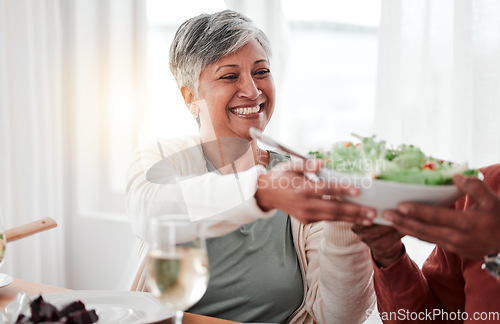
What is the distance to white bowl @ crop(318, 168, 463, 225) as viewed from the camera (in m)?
0.74

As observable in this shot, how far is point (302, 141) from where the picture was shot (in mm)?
2465

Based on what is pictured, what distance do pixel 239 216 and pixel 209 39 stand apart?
2.08ft

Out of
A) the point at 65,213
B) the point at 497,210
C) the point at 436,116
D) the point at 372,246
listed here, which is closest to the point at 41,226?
the point at 372,246

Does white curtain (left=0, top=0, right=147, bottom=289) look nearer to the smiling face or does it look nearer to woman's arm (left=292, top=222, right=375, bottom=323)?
the smiling face

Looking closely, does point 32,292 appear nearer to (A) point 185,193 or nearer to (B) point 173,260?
(A) point 185,193

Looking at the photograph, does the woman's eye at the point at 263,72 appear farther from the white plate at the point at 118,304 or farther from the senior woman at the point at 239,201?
the white plate at the point at 118,304

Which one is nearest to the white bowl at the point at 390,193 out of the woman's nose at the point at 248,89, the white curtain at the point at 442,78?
the woman's nose at the point at 248,89

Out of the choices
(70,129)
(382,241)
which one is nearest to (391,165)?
(382,241)

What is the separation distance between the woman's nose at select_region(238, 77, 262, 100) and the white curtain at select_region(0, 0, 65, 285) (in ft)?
5.49

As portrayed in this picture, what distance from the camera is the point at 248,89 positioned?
142cm

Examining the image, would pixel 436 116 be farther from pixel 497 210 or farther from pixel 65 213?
pixel 65 213

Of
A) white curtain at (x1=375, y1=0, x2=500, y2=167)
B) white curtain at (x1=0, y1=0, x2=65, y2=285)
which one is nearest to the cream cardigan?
white curtain at (x1=375, y1=0, x2=500, y2=167)

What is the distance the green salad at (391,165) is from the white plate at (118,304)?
0.43 m

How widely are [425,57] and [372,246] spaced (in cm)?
113
